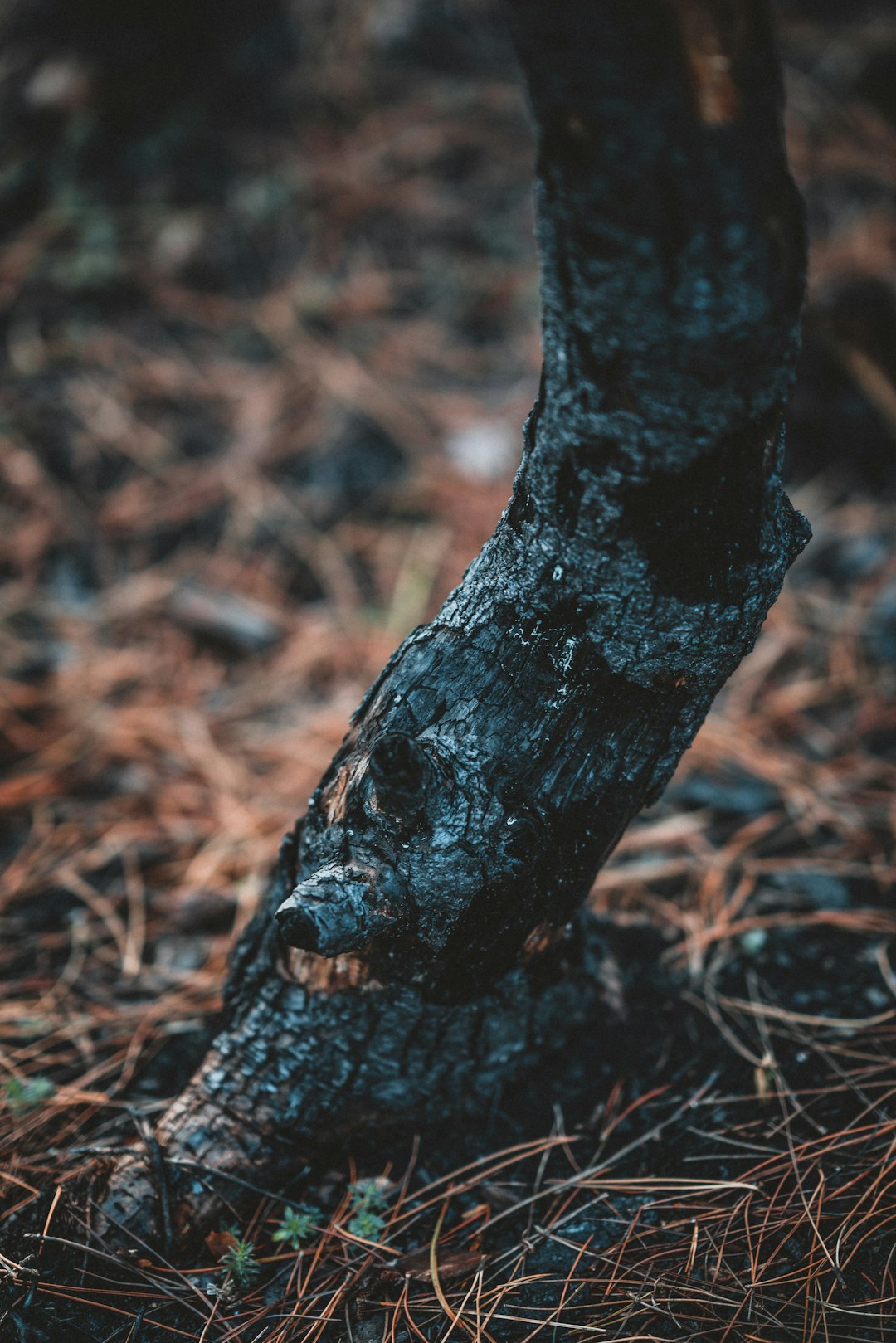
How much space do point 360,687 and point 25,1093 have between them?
129cm

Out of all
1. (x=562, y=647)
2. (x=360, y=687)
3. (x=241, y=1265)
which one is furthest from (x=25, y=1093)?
(x=360, y=687)

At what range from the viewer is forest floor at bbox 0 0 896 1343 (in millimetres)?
1003

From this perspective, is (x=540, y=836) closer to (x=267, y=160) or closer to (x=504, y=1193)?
(x=504, y=1193)

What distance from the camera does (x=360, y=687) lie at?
229 centimetres

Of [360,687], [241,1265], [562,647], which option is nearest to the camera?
[562,647]

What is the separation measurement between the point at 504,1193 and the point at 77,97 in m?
4.47

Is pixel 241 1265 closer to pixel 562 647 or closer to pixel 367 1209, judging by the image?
pixel 367 1209

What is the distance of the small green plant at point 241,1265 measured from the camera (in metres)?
0.99

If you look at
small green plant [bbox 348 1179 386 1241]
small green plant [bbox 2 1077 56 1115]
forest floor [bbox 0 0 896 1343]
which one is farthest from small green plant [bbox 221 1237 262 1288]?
small green plant [bbox 2 1077 56 1115]

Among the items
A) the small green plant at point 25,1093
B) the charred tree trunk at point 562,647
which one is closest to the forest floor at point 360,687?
the small green plant at point 25,1093

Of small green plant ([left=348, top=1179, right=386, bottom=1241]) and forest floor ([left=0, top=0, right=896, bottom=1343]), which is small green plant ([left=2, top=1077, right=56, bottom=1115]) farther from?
small green plant ([left=348, top=1179, right=386, bottom=1241])

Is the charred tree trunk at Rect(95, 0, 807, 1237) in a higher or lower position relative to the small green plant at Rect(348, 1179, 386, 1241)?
higher

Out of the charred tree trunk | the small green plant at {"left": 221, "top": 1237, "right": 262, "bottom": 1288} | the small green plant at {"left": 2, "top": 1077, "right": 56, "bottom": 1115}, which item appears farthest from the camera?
the small green plant at {"left": 2, "top": 1077, "right": 56, "bottom": 1115}

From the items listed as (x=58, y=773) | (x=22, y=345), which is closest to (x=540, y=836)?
(x=58, y=773)
